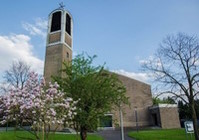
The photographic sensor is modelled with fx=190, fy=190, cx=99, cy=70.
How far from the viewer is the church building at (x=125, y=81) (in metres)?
33.8

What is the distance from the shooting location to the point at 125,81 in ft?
132

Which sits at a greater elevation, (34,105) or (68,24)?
(68,24)

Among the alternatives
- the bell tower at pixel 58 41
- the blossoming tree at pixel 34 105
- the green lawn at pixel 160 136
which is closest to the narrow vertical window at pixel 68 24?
the bell tower at pixel 58 41

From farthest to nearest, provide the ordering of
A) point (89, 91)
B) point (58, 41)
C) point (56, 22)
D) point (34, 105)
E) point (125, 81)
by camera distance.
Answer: point (125, 81), point (56, 22), point (58, 41), point (89, 91), point (34, 105)

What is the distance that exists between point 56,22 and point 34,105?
3273 cm

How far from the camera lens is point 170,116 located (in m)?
34.4

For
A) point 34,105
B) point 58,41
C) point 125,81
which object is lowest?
point 34,105

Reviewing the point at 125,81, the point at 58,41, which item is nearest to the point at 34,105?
the point at 58,41

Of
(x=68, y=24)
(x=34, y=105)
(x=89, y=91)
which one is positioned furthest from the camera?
(x=68, y=24)

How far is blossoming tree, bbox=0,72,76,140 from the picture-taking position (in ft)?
21.7

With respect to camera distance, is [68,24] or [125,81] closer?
[68,24]

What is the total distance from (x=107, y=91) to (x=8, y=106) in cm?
745

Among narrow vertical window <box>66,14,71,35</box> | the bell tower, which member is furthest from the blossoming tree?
narrow vertical window <box>66,14,71,35</box>

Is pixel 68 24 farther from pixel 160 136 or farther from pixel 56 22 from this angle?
pixel 160 136
